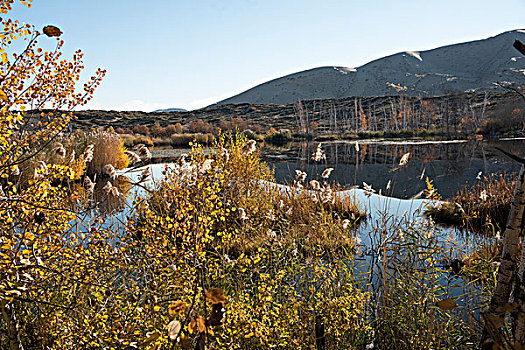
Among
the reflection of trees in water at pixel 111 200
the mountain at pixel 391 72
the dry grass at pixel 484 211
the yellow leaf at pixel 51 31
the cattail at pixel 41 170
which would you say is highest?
the mountain at pixel 391 72

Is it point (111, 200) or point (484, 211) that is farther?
point (111, 200)

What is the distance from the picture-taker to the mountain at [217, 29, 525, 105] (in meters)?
99.1

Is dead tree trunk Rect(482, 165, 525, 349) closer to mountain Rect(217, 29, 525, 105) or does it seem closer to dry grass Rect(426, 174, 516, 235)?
dry grass Rect(426, 174, 516, 235)

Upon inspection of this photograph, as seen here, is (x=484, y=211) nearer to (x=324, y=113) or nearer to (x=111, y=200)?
(x=111, y=200)

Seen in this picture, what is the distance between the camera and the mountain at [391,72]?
99125 mm

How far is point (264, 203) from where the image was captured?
6062mm

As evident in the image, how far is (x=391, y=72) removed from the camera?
10638cm

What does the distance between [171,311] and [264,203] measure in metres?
5.15

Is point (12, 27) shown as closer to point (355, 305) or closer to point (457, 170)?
point (355, 305)

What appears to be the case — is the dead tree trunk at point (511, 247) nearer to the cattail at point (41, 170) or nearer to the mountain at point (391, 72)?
the cattail at point (41, 170)

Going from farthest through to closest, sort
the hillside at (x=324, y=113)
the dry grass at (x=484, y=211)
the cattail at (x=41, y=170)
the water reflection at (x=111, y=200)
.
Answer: the hillside at (x=324, y=113) → the dry grass at (x=484, y=211) → the water reflection at (x=111, y=200) → the cattail at (x=41, y=170)

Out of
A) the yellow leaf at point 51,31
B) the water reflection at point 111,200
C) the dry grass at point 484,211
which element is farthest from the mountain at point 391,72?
the yellow leaf at point 51,31

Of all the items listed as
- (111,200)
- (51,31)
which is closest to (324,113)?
(111,200)

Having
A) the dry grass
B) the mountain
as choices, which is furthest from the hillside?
the dry grass
